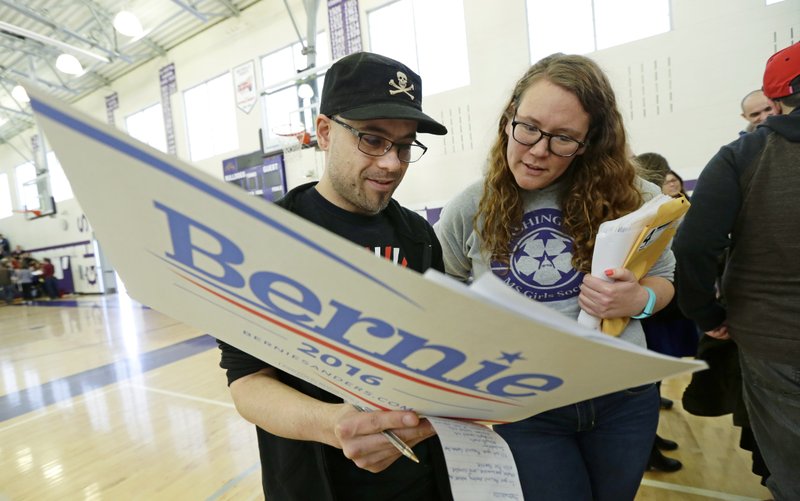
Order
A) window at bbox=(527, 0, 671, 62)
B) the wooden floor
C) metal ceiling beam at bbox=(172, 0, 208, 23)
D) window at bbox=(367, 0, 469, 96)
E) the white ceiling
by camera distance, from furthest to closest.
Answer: the white ceiling
metal ceiling beam at bbox=(172, 0, 208, 23)
window at bbox=(367, 0, 469, 96)
window at bbox=(527, 0, 671, 62)
the wooden floor

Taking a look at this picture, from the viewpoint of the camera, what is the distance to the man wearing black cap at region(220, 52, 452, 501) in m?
0.68

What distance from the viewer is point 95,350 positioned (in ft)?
16.1

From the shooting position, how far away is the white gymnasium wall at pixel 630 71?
152 inches

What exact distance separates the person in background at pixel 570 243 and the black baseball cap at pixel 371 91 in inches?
9.8

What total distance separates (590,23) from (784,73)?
175 inches

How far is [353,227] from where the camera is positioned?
0.84 m

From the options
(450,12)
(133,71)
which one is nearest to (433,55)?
(450,12)

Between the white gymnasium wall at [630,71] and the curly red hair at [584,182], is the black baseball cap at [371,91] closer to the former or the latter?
the curly red hair at [584,182]

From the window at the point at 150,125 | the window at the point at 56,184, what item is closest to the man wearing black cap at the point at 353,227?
the window at the point at 150,125

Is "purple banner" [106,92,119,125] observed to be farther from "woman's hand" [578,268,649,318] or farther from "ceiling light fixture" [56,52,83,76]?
"woman's hand" [578,268,649,318]

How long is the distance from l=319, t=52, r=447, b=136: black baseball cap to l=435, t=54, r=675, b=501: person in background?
0.82 ft

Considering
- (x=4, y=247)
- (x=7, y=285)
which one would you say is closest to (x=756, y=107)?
(x=7, y=285)

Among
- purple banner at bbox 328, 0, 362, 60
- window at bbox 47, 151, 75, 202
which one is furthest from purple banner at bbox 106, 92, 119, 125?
purple banner at bbox 328, 0, 362, 60

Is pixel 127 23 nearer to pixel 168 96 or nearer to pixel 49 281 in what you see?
pixel 168 96
